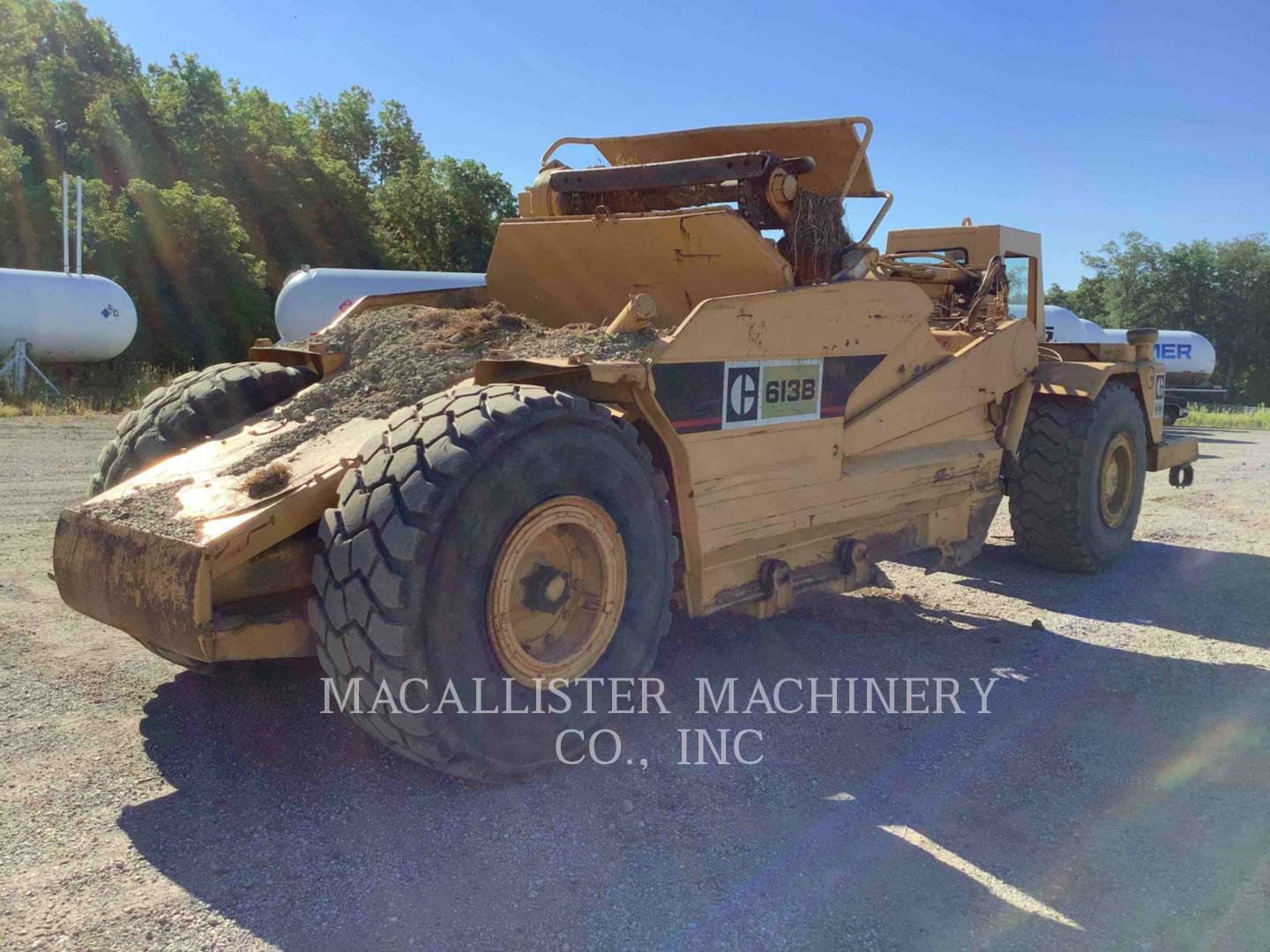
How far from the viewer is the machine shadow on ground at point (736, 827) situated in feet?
9.73

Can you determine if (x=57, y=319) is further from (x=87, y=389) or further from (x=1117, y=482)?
(x=1117, y=482)

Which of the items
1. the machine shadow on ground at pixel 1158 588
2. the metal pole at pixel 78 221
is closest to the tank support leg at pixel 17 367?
the metal pole at pixel 78 221

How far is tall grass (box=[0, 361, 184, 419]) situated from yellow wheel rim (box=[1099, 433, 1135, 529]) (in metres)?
15.7

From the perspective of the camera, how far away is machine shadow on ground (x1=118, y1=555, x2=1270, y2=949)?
9.73ft

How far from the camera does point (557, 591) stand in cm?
368

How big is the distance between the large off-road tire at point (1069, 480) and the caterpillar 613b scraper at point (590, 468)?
0.30 metres

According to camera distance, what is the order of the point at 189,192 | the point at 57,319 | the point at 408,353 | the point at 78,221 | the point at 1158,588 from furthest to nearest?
1. the point at 189,192
2. the point at 78,221
3. the point at 57,319
4. the point at 1158,588
5. the point at 408,353

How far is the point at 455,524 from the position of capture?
330cm

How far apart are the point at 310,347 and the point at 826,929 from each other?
3.51 meters

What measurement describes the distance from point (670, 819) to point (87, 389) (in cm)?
2002

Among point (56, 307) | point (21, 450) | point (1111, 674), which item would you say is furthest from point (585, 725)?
Answer: point (56, 307)

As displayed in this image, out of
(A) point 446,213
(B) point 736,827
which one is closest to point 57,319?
(A) point 446,213

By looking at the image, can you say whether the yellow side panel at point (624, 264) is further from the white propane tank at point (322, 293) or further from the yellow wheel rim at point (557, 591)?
the white propane tank at point (322, 293)

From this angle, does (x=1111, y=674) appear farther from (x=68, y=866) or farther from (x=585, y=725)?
(x=68, y=866)
